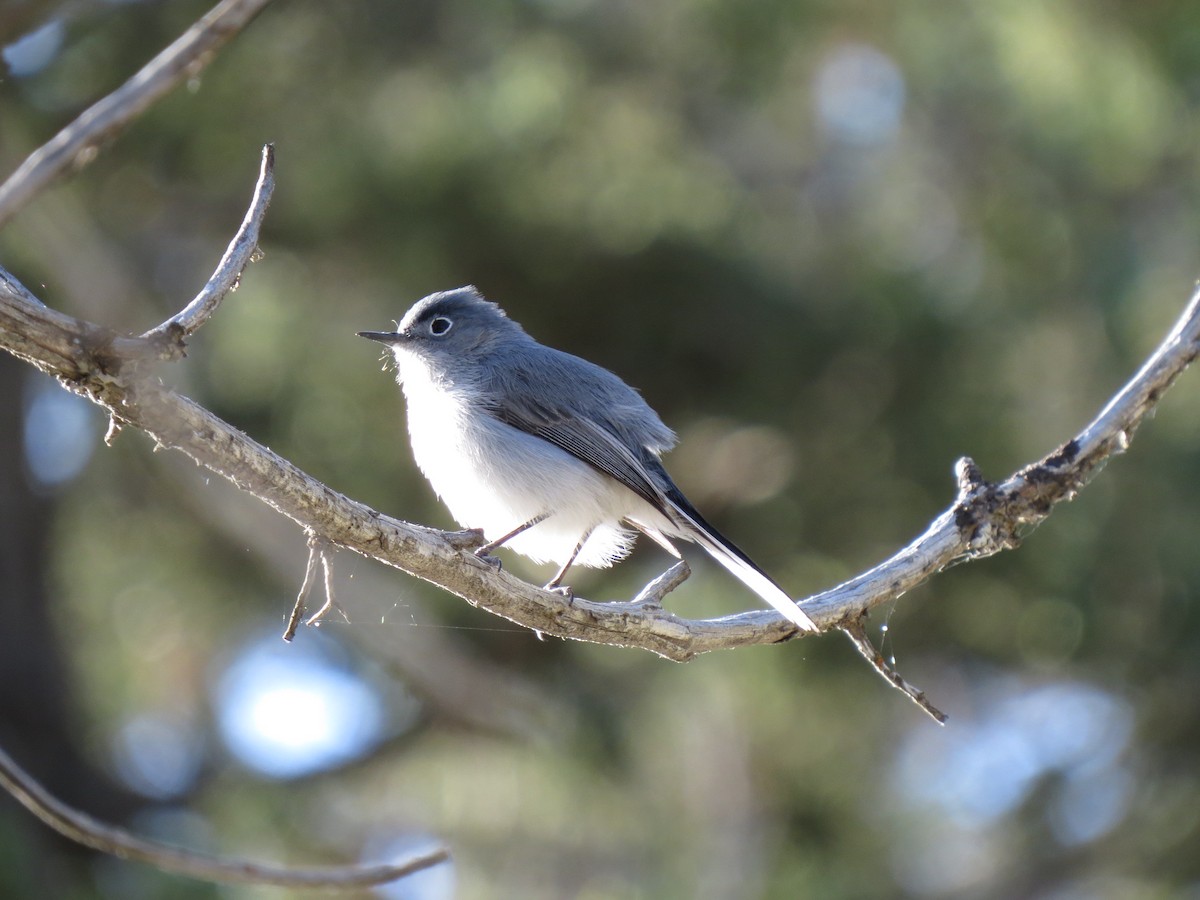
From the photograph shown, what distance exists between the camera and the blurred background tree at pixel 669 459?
580 centimetres

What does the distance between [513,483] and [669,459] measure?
303cm

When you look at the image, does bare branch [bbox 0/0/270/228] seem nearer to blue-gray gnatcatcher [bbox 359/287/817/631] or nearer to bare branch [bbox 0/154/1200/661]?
bare branch [bbox 0/154/1200/661]

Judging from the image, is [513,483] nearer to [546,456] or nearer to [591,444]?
[546,456]

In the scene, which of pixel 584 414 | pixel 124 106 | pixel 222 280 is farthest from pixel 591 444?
pixel 124 106

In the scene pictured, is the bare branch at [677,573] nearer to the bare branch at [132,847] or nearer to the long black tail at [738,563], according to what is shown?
the long black tail at [738,563]

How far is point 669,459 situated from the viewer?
6.54 metres

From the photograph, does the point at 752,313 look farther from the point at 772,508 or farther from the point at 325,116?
the point at 325,116

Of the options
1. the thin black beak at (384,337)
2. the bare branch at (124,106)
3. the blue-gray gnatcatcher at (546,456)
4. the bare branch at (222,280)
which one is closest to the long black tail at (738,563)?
the blue-gray gnatcatcher at (546,456)

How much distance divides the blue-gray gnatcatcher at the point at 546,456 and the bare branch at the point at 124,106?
226cm

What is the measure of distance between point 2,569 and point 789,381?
4.10m

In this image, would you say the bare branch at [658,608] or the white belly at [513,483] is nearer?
the bare branch at [658,608]

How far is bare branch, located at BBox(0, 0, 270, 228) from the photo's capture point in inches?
45.7

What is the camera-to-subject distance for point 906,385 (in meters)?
6.32

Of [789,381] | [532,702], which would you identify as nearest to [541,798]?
[532,702]
